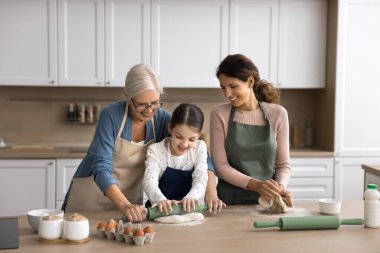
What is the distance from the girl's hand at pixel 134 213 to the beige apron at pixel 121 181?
0.35 meters

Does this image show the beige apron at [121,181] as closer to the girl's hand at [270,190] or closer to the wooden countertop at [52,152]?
the girl's hand at [270,190]

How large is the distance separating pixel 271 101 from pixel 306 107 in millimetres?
2444

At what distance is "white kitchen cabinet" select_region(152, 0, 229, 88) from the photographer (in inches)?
165

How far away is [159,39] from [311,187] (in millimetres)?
1739

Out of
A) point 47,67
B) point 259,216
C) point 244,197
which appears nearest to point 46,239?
point 259,216

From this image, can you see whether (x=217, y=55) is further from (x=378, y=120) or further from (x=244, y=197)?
(x=244, y=197)

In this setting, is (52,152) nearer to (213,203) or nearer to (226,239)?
(213,203)

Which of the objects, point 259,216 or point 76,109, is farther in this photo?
point 76,109

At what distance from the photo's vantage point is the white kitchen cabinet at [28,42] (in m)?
4.06

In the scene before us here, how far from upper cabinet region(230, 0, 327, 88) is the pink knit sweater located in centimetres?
200

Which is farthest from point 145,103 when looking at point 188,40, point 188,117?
point 188,40

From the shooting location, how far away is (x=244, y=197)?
2414mm

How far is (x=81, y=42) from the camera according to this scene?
4.14m

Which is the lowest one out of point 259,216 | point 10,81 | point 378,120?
point 259,216
